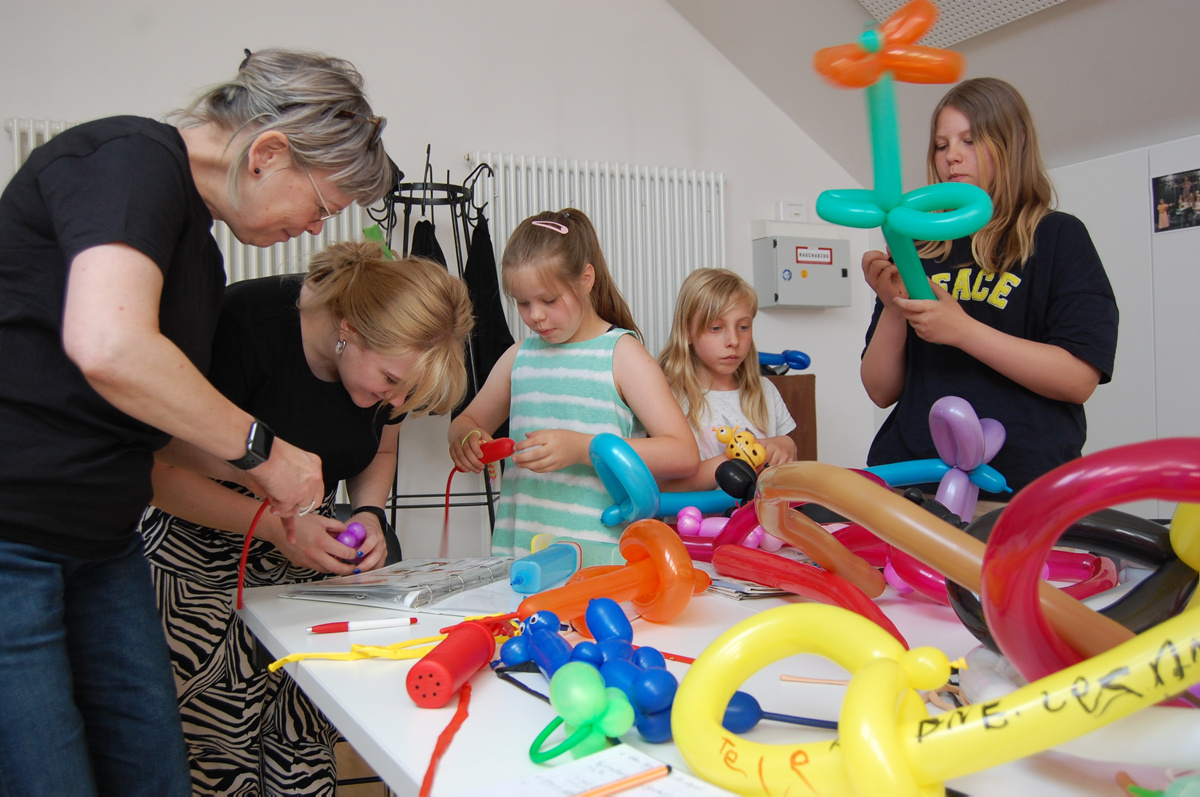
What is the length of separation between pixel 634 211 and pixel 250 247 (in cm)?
156

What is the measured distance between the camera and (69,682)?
84 centimetres

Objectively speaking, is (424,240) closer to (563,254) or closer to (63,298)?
(563,254)

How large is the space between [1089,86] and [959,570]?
2.97m

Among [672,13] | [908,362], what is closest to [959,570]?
[908,362]

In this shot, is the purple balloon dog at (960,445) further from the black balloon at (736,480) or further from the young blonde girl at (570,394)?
the young blonde girl at (570,394)

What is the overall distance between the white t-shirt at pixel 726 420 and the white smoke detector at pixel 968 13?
1494 mm

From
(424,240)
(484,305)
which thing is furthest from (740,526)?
(424,240)

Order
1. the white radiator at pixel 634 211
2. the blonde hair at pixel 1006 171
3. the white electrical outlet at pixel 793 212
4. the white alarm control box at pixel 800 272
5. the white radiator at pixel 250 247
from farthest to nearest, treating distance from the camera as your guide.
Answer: the white electrical outlet at pixel 793 212 → the white alarm control box at pixel 800 272 → the white radiator at pixel 634 211 → the white radiator at pixel 250 247 → the blonde hair at pixel 1006 171

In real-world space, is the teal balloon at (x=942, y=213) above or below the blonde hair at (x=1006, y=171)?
below

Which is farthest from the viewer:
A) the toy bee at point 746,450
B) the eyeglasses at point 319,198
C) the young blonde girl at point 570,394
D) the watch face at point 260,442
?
the toy bee at point 746,450

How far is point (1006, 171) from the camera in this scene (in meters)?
1.44

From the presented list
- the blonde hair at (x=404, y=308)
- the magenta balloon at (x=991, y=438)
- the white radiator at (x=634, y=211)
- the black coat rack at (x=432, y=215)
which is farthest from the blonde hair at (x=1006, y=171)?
the white radiator at (x=634, y=211)

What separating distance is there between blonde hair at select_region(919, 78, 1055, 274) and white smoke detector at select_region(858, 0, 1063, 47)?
1.53 meters

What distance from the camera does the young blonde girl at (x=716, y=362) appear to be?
227 centimetres
